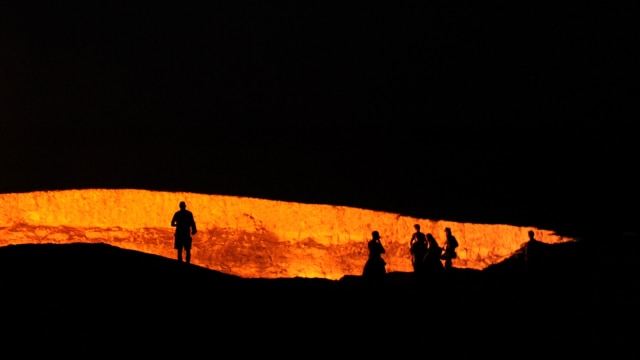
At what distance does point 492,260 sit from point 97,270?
591 cm

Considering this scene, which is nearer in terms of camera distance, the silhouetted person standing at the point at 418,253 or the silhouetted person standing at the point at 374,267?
the silhouetted person standing at the point at 374,267

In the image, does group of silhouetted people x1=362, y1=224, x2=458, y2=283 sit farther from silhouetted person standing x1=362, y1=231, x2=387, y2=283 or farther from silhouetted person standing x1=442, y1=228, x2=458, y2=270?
silhouetted person standing x1=442, y1=228, x2=458, y2=270

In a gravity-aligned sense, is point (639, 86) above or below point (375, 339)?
above

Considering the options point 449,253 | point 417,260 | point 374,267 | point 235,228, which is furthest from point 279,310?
point 235,228

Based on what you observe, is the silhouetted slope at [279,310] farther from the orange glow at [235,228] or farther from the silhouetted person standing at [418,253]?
the orange glow at [235,228]

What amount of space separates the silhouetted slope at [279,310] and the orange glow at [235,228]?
3213mm

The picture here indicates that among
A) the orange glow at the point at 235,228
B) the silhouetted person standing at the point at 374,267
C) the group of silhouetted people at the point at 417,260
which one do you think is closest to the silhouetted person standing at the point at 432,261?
the group of silhouetted people at the point at 417,260

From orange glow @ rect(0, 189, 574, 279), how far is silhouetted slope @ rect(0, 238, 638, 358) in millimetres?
3213

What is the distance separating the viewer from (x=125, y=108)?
1288cm

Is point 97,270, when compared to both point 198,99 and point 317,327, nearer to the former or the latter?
point 317,327

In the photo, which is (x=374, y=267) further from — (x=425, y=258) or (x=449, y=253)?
(x=449, y=253)

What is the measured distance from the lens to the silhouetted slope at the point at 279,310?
4.65 meters

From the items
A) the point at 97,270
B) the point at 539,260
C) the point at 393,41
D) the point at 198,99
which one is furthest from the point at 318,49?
the point at 97,270

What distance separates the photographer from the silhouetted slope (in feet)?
15.3
